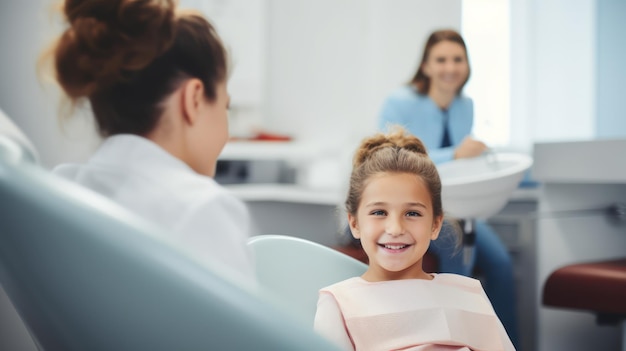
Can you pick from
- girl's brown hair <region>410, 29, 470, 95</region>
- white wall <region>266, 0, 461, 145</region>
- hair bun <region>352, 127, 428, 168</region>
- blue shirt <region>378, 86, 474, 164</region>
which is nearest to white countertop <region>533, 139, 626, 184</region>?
blue shirt <region>378, 86, 474, 164</region>

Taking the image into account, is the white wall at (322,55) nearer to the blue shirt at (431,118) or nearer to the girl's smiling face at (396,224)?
the blue shirt at (431,118)

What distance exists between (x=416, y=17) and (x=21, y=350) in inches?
82.8

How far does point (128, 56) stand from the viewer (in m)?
0.65

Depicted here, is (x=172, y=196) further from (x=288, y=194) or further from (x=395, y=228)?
(x=288, y=194)

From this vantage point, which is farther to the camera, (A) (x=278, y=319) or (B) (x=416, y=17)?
(B) (x=416, y=17)

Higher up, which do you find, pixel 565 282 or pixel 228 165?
pixel 228 165

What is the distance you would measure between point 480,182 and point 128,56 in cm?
158

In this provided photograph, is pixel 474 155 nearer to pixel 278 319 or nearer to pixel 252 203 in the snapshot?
pixel 252 203

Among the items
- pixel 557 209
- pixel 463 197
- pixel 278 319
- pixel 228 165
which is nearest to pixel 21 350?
pixel 278 319

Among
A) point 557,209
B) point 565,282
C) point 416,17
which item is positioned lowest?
point 565,282

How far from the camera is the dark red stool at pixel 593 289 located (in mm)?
1937

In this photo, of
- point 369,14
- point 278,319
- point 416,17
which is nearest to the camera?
point 278,319

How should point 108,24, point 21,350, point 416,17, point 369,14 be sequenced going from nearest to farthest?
point 108,24, point 21,350, point 416,17, point 369,14

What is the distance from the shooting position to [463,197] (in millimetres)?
2107
